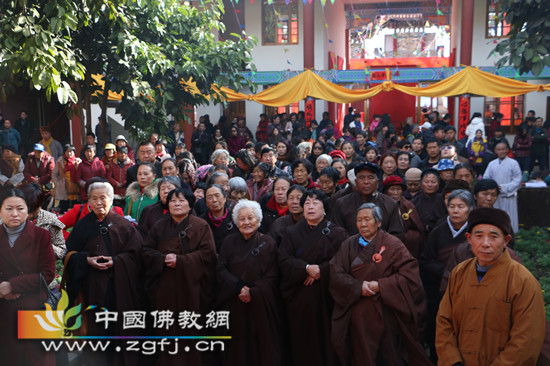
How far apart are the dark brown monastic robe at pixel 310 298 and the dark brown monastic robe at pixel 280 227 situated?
29 centimetres

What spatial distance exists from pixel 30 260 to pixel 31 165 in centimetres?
626

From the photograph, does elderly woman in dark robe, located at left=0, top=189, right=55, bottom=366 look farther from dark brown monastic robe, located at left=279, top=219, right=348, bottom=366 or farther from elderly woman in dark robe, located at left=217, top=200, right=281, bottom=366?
dark brown monastic robe, located at left=279, top=219, right=348, bottom=366

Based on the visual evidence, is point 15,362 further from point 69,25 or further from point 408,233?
point 408,233

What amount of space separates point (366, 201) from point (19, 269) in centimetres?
300

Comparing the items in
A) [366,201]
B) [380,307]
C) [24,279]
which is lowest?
[380,307]

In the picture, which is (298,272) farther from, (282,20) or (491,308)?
(282,20)

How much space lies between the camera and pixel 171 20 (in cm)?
984

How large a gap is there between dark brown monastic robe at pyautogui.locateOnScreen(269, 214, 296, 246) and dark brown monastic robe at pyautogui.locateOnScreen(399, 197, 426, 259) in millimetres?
1107

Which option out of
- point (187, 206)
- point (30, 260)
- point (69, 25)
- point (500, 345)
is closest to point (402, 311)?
point (500, 345)

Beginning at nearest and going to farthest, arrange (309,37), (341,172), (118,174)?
(341,172) < (118,174) < (309,37)

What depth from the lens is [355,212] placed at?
194 inches

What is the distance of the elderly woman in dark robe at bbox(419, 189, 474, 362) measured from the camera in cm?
439

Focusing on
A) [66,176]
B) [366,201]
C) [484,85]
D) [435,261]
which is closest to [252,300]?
[366,201]

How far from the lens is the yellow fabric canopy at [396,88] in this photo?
12188mm
